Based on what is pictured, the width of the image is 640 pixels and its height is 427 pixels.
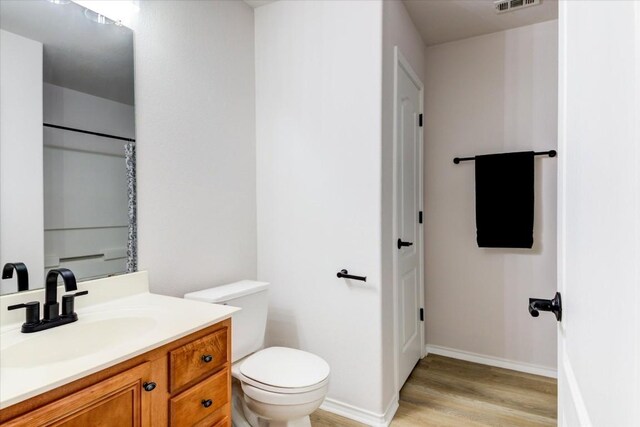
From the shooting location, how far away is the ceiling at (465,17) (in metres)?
2.29

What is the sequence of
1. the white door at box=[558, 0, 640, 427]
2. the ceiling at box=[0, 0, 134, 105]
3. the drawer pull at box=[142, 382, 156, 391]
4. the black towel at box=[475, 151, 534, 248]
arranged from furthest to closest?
the black towel at box=[475, 151, 534, 248], the ceiling at box=[0, 0, 134, 105], the drawer pull at box=[142, 382, 156, 391], the white door at box=[558, 0, 640, 427]

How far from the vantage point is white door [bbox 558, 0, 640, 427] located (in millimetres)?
343

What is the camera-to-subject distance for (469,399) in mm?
2234

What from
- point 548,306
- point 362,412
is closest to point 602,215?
point 548,306

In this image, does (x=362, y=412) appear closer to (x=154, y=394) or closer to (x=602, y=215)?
(x=154, y=394)

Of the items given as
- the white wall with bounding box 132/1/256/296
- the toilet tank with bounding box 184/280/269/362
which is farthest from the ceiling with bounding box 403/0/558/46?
the toilet tank with bounding box 184/280/269/362

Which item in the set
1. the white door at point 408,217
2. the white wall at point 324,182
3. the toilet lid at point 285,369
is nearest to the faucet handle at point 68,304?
the toilet lid at point 285,369

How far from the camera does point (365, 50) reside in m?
1.94

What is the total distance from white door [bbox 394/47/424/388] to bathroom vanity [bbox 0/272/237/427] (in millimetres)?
1289

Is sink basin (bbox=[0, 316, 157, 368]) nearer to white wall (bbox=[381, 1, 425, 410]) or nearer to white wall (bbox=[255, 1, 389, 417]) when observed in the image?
white wall (bbox=[255, 1, 389, 417])

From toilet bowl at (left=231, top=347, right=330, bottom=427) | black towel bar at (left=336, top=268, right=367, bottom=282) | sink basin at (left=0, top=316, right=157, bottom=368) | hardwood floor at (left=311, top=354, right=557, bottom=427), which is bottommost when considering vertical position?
hardwood floor at (left=311, top=354, right=557, bottom=427)

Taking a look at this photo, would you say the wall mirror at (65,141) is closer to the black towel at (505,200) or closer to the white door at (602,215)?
the white door at (602,215)

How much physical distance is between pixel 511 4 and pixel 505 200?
1311 mm

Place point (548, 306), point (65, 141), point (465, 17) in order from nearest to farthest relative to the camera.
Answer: point (548, 306) < point (65, 141) < point (465, 17)
